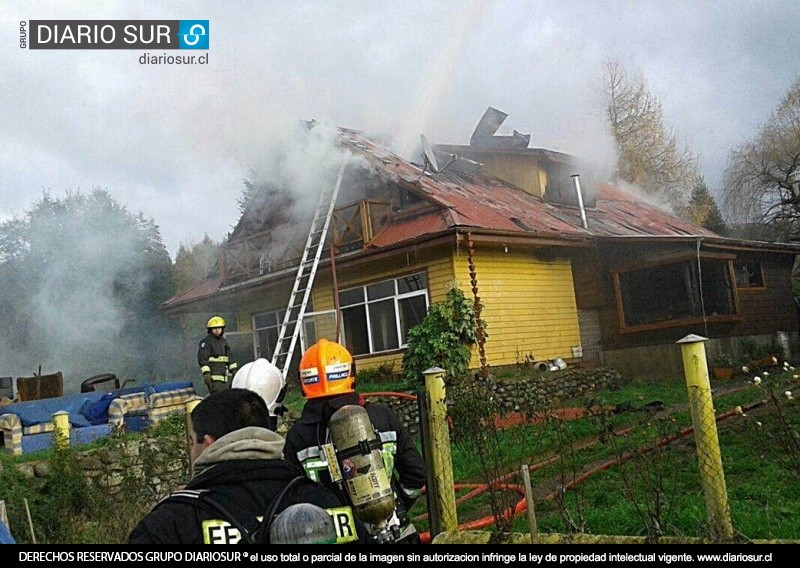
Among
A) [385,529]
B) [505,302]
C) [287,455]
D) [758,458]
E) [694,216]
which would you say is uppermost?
[694,216]

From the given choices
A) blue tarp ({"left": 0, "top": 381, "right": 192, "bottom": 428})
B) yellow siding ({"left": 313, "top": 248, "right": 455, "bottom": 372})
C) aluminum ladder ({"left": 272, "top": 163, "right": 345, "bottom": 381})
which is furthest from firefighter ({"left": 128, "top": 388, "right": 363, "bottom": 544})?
aluminum ladder ({"left": 272, "top": 163, "right": 345, "bottom": 381})

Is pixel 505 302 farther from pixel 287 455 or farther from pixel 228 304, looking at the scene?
pixel 287 455

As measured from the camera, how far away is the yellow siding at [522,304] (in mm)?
13617

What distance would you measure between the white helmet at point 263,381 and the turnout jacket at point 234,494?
6.96ft

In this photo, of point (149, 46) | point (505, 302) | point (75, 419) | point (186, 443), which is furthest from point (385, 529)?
point (149, 46)

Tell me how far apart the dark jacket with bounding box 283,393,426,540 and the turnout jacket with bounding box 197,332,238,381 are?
6.77 m

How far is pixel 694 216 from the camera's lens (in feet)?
108

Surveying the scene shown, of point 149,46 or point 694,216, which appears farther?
point 694,216

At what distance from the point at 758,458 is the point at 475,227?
7309 millimetres

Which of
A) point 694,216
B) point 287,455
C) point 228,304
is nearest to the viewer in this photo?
point 287,455

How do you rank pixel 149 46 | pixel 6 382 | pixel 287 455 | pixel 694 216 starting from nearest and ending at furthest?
pixel 287 455 → pixel 149 46 → pixel 6 382 → pixel 694 216

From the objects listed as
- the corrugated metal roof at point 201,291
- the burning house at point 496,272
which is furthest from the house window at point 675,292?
the corrugated metal roof at point 201,291

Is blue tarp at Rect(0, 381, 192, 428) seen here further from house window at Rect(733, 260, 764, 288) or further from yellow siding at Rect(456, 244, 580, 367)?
house window at Rect(733, 260, 764, 288)

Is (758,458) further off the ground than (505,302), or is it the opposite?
(505,302)
